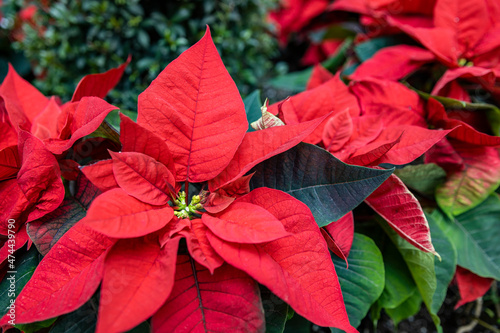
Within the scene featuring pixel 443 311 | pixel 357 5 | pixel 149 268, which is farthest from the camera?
pixel 357 5

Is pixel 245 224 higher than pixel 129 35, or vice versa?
pixel 129 35

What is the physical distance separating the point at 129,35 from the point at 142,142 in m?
0.74

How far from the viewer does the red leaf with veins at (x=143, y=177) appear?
16.5 inches

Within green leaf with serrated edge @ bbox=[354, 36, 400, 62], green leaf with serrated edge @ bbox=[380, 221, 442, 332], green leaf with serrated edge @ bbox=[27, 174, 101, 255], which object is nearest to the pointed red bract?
green leaf with serrated edge @ bbox=[380, 221, 442, 332]

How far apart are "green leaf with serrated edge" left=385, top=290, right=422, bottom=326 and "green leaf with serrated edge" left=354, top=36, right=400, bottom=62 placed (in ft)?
1.95

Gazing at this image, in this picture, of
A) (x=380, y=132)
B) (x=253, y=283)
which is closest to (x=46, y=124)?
(x=253, y=283)

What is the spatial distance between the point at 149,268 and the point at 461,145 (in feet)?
1.96

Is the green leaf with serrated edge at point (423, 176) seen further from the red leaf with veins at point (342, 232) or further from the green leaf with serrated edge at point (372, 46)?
the green leaf with serrated edge at point (372, 46)

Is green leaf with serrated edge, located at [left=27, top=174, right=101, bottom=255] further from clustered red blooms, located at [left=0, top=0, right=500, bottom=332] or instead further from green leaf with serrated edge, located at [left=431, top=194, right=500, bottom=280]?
green leaf with serrated edge, located at [left=431, top=194, right=500, bottom=280]

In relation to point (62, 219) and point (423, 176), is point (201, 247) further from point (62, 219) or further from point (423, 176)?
point (423, 176)

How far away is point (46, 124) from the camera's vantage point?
60 cm

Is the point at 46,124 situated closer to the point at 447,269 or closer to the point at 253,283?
the point at 253,283

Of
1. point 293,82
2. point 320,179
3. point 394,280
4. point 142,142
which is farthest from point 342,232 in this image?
point 293,82

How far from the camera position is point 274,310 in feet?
1.62
